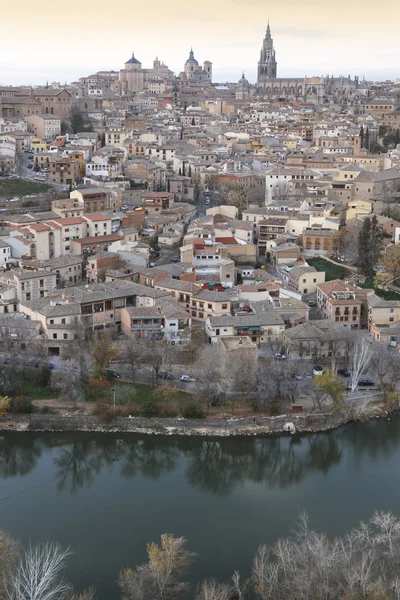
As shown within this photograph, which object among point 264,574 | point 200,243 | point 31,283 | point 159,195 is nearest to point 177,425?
point 264,574

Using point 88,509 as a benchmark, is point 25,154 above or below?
above

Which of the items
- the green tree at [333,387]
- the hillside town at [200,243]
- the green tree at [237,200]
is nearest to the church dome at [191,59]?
the hillside town at [200,243]

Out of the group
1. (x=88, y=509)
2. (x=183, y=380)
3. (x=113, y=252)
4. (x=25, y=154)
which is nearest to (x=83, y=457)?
(x=88, y=509)

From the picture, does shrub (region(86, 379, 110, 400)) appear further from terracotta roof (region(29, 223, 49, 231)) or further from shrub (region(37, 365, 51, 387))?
terracotta roof (region(29, 223, 49, 231))

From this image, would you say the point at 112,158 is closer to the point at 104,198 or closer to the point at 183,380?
the point at 104,198

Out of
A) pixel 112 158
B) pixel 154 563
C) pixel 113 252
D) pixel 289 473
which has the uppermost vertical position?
pixel 112 158

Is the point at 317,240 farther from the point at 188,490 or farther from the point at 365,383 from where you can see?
the point at 188,490
